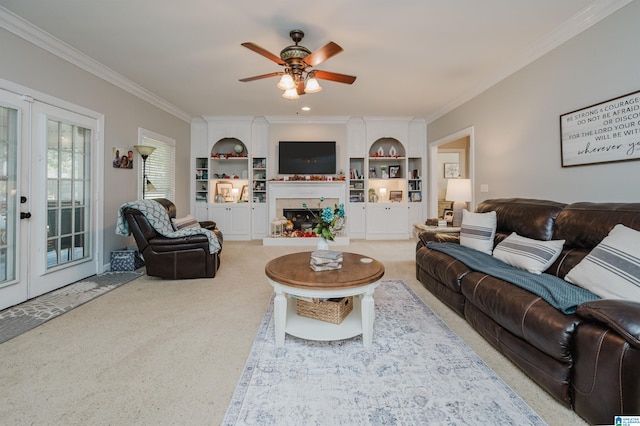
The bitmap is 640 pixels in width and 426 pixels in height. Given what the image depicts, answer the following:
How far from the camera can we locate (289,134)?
6.14m

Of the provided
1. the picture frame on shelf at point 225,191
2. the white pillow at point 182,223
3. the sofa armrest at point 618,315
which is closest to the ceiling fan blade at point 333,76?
the sofa armrest at point 618,315

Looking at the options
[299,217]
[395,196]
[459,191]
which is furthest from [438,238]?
[299,217]

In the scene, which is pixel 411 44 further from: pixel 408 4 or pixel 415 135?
pixel 415 135

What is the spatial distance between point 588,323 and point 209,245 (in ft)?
11.0

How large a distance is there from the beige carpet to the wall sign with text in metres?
1.92

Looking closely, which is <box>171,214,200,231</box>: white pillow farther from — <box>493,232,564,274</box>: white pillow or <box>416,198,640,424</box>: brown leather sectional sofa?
<box>493,232,564,274</box>: white pillow

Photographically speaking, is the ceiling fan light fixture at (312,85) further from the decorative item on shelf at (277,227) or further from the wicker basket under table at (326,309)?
the decorative item on shelf at (277,227)

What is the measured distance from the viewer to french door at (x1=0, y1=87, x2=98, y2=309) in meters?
2.65

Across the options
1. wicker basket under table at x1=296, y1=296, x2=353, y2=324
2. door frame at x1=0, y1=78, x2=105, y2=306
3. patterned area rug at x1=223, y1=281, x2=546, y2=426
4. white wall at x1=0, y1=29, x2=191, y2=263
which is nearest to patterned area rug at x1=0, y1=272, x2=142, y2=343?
door frame at x1=0, y1=78, x2=105, y2=306

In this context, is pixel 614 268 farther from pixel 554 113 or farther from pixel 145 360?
pixel 145 360

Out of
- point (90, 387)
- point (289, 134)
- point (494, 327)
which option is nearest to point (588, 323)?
point (494, 327)

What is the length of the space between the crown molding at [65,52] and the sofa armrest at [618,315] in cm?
476

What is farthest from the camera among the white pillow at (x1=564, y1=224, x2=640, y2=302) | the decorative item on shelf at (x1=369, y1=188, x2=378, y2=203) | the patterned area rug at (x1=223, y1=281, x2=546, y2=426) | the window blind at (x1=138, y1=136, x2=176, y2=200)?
the decorative item on shelf at (x1=369, y1=188, x2=378, y2=203)

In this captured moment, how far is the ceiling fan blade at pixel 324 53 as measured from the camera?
2369 mm
